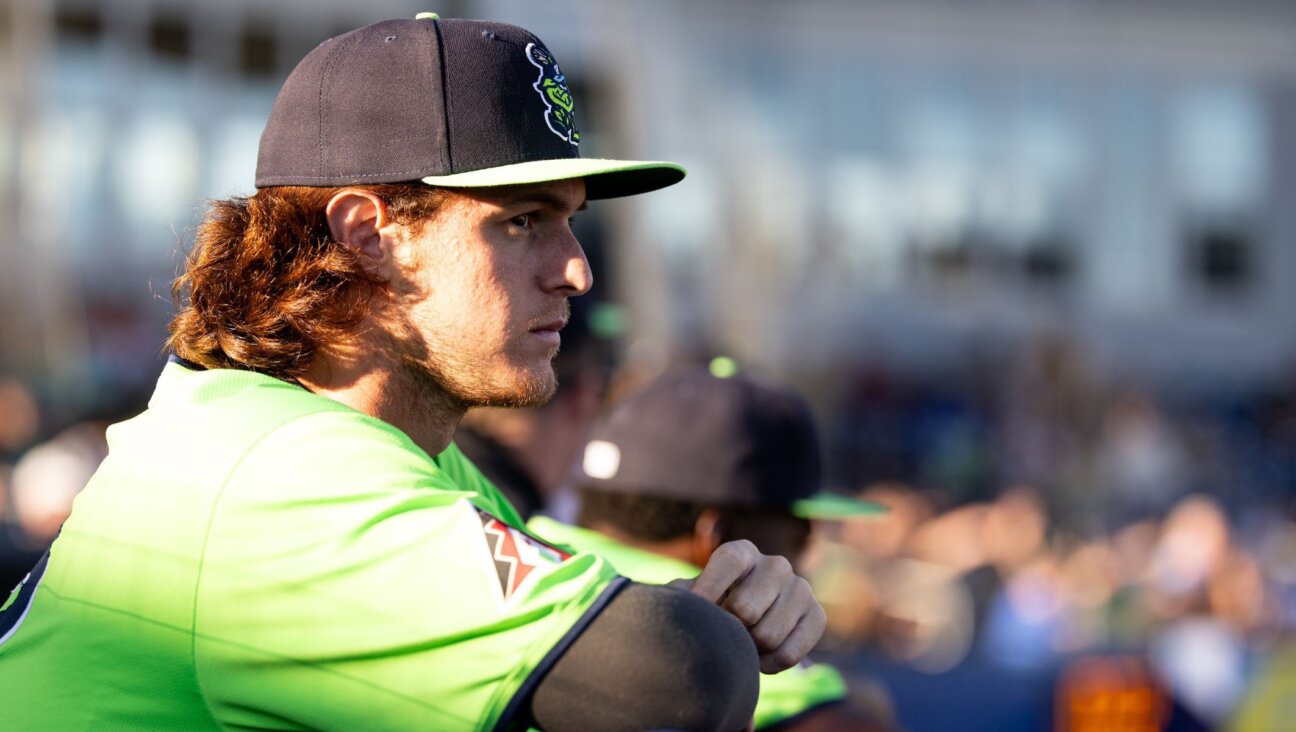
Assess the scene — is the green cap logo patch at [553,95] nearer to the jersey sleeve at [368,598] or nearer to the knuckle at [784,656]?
the jersey sleeve at [368,598]

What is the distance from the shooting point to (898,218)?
18.3 m

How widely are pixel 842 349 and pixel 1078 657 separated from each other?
384 inches

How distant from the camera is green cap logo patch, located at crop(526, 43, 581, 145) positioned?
7.03 ft

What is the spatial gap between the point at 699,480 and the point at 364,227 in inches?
50.7

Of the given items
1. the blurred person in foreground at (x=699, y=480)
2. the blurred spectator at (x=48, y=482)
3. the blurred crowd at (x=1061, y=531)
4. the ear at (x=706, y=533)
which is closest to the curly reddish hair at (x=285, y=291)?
the blurred person in foreground at (x=699, y=480)

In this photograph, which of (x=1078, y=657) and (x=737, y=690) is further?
(x=1078, y=657)

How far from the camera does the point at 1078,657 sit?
686cm

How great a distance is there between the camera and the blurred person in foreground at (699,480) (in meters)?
3.21

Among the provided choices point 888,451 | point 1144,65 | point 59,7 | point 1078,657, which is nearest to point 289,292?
point 1078,657

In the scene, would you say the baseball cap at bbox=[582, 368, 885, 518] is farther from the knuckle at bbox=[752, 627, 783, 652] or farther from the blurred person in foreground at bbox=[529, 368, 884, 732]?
the knuckle at bbox=[752, 627, 783, 652]

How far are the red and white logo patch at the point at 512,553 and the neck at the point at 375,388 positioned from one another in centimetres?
44

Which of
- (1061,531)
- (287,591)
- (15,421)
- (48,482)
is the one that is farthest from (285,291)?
(1061,531)

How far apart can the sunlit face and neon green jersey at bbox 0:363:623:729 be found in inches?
9.0

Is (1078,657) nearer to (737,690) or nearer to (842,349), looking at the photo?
(737,690)
